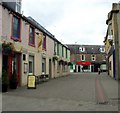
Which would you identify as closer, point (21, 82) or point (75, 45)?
point (21, 82)

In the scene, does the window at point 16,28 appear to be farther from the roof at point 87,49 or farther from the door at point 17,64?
the roof at point 87,49

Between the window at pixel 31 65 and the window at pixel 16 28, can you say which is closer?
the window at pixel 16 28

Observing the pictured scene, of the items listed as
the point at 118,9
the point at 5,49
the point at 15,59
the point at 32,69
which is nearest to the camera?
the point at 5,49

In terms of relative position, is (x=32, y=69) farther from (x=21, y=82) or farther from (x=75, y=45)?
(x=75, y=45)

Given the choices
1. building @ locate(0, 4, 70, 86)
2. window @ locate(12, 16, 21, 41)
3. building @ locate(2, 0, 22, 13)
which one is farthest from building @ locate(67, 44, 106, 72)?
window @ locate(12, 16, 21, 41)

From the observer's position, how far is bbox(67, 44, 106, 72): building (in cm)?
7550

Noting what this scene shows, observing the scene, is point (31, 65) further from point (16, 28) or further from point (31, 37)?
point (16, 28)

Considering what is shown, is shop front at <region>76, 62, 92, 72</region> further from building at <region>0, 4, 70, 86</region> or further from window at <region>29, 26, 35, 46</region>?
window at <region>29, 26, 35, 46</region>

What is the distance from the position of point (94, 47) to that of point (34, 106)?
2714 inches

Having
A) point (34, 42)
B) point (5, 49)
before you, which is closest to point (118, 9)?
point (34, 42)

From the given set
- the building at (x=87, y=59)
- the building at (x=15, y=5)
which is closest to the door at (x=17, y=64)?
the building at (x=15, y=5)

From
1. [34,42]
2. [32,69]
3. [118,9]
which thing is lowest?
[32,69]

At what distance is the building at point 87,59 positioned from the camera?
75.5m

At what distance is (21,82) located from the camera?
19234mm
